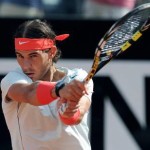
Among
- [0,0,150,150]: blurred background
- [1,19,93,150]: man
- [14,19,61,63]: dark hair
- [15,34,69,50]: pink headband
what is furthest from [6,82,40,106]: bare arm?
[0,0,150,150]: blurred background

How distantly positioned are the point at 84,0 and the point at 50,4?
0.34 m

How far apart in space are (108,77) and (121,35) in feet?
9.31

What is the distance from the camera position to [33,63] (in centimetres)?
404

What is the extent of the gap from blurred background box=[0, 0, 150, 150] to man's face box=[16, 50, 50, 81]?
2.50m

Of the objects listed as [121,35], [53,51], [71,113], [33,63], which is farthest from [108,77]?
[71,113]

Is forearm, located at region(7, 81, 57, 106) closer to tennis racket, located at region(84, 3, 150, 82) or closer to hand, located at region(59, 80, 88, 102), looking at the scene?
hand, located at region(59, 80, 88, 102)

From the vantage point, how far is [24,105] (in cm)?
409

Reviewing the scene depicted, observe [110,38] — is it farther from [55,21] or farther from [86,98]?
[55,21]

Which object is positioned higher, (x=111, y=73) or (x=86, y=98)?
(x=86, y=98)

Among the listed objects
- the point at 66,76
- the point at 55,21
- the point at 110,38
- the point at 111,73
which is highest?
the point at 110,38

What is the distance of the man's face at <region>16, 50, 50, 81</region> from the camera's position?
4016 millimetres

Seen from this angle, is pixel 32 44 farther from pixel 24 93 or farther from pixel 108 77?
pixel 108 77

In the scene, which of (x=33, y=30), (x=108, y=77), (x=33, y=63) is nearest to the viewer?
(x=33, y=63)

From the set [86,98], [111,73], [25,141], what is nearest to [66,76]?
[86,98]
